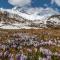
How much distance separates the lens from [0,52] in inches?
272

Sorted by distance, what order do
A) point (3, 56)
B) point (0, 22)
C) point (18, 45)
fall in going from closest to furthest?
point (3, 56) → point (18, 45) → point (0, 22)

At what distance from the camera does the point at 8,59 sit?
6.46m

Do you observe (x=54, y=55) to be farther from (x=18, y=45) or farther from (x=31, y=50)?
(x=18, y=45)

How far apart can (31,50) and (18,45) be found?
110 cm

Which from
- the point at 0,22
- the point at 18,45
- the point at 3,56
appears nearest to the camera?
the point at 3,56

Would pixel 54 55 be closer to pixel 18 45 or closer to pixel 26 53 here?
pixel 26 53

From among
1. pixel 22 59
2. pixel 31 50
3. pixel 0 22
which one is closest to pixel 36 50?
pixel 31 50

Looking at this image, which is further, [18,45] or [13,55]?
[18,45]

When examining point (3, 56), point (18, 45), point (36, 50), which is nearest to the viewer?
point (3, 56)

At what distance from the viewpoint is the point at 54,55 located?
6.78m

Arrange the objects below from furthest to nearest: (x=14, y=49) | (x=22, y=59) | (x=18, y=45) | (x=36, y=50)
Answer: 1. (x=18, y=45)
2. (x=14, y=49)
3. (x=36, y=50)
4. (x=22, y=59)

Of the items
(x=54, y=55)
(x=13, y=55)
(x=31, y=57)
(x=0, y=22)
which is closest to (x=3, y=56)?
(x=13, y=55)

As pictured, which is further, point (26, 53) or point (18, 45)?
point (18, 45)

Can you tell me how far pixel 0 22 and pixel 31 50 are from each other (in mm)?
191152
